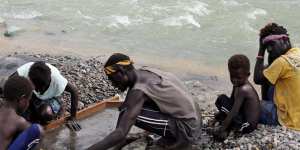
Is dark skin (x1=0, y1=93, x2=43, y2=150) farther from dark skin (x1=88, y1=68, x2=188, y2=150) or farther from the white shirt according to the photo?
the white shirt

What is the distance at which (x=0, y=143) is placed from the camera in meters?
4.05

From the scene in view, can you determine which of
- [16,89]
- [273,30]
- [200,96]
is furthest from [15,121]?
[200,96]

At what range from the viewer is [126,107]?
4.55 meters

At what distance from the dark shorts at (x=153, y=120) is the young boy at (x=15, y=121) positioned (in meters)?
1.03

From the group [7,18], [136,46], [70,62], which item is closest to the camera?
[70,62]

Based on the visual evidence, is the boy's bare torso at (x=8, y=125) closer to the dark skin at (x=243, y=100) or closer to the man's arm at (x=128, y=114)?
the man's arm at (x=128, y=114)

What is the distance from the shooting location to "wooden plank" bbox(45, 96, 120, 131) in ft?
18.7

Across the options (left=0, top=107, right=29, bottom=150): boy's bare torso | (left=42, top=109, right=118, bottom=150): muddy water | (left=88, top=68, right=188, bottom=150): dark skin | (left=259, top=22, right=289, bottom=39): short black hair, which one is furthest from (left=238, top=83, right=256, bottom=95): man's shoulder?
(left=0, top=107, right=29, bottom=150): boy's bare torso

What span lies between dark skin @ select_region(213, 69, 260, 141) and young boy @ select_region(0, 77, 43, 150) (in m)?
1.87

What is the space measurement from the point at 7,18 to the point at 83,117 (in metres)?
7.18

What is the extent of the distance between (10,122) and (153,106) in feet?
4.36

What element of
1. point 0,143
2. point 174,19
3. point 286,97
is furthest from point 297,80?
point 174,19

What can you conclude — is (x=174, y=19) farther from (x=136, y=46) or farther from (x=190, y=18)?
(x=136, y=46)

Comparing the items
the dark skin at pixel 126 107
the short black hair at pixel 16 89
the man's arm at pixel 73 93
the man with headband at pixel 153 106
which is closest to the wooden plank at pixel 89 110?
the man's arm at pixel 73 93
